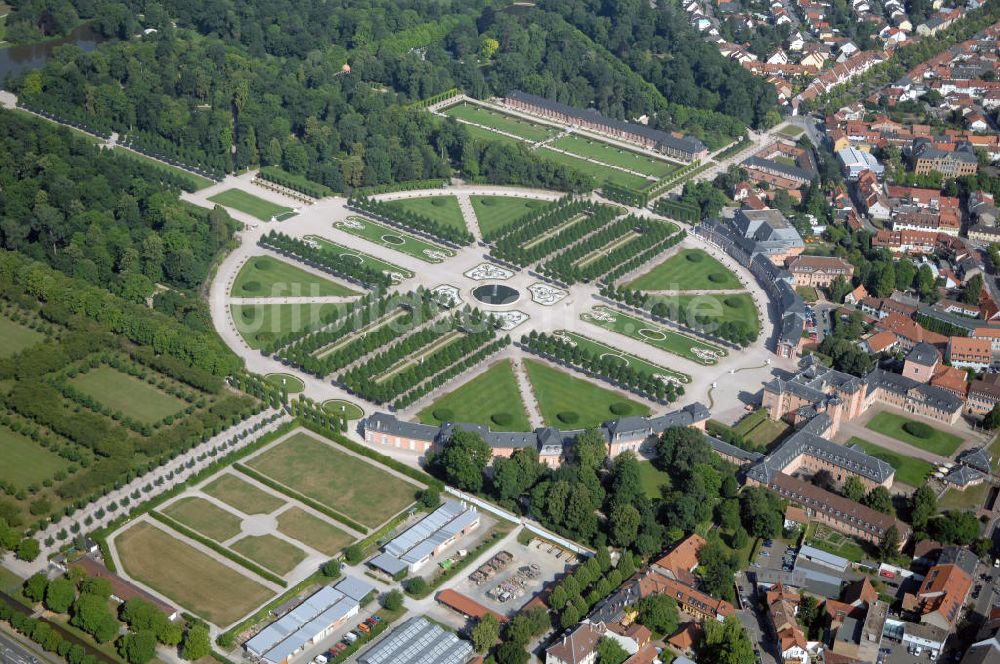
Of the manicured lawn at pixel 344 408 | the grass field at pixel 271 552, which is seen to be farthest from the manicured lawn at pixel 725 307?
the grass field at pixel 271 552

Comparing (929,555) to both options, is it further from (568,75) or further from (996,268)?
(568,75)

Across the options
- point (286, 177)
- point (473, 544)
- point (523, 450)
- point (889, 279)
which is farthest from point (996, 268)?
point (286, 177)

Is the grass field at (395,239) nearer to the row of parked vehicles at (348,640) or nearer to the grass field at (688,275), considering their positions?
the grass field at (688,275)

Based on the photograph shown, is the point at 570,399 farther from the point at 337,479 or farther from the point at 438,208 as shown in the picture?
the point at 438,208

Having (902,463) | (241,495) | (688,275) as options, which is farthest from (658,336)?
(241,495)

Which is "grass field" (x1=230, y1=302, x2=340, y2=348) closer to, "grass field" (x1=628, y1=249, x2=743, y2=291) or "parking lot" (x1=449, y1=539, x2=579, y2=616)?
"grass field" (x1=628, y1=249, x2=743, y2=291)
